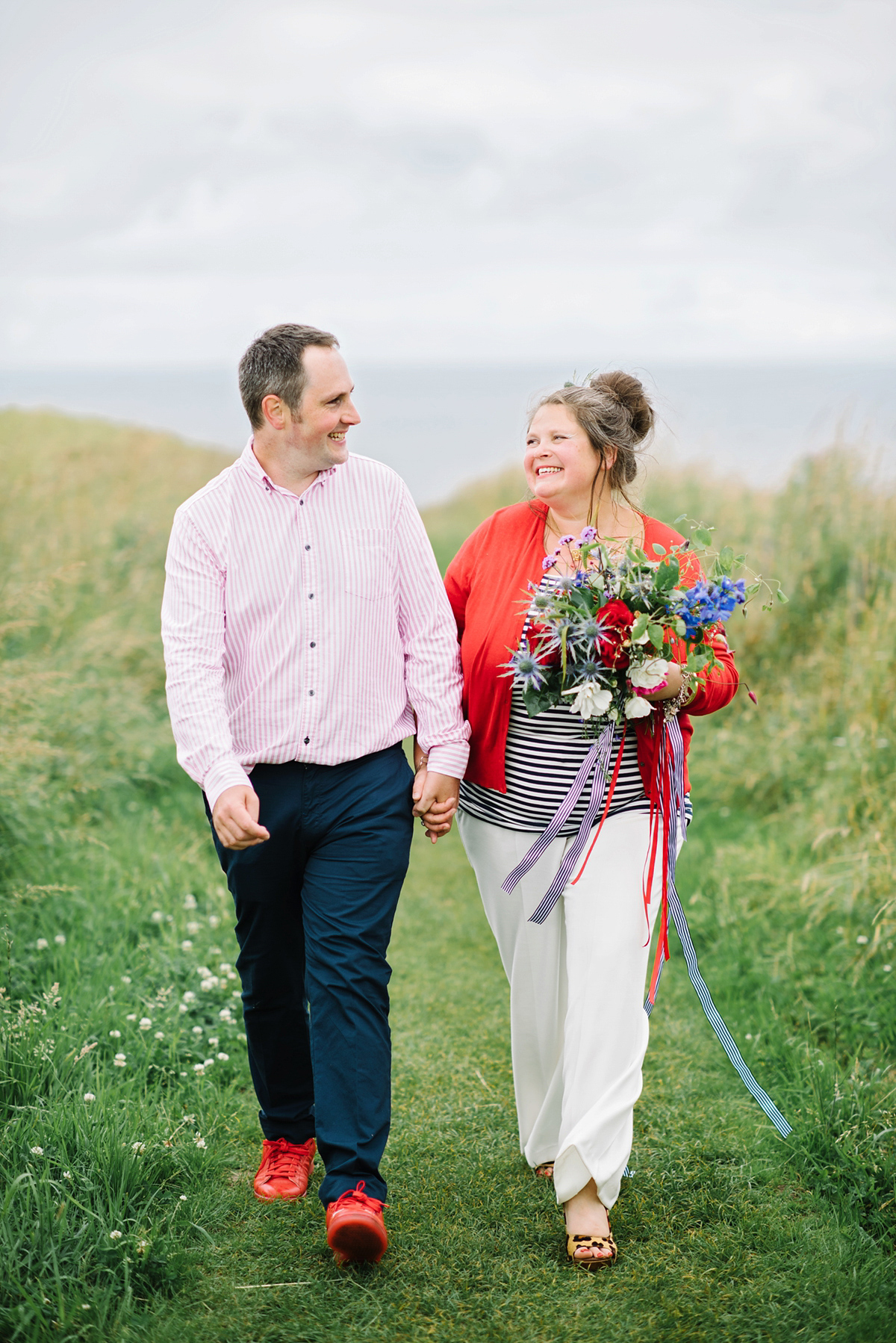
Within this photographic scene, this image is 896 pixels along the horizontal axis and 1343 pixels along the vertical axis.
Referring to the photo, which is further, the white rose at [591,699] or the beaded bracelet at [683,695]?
the beaded bracelet at [683,695]

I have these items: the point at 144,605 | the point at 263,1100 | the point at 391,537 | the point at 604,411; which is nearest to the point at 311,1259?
the point at 263,1100

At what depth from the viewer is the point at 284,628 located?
3.38 m

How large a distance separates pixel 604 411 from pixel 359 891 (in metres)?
1.55

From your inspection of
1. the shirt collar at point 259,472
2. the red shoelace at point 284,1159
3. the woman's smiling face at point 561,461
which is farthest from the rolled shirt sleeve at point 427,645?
the red shoelace at point 284,1159

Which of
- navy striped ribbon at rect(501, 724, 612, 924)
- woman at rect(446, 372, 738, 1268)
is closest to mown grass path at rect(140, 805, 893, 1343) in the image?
woman at rect(446, 372, 738, 1268)

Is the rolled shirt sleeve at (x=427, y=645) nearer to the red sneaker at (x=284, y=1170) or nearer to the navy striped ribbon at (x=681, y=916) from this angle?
the navy striped ribbon at (x=681, y=916)

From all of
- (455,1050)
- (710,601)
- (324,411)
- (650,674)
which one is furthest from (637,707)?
(455,1050)

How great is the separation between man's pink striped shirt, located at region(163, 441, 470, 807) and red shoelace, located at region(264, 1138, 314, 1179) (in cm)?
119

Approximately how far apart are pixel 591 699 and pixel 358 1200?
4.62 feet

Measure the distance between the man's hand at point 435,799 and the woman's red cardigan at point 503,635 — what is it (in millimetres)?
130

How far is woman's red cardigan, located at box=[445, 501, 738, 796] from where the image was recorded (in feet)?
11.3

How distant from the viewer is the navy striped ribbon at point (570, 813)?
3373 millimetres

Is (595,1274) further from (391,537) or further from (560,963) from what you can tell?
(391,537)

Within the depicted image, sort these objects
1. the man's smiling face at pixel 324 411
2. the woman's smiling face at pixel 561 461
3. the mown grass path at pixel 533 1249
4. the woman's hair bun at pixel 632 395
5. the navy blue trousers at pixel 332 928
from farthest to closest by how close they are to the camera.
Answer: the woman's hair bun at pixel 632 395, the woman's smiling face at pixel 561 461, the man's smiling face at pixel 324 411, the navy blue trousers at pixel 332 928, the mown grass path at pixel 533 1249
